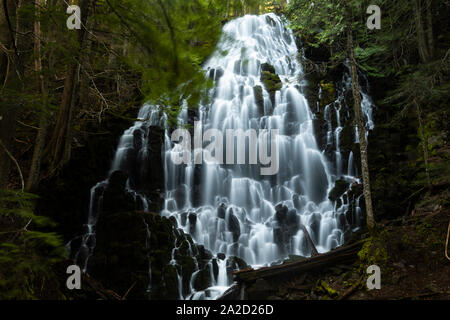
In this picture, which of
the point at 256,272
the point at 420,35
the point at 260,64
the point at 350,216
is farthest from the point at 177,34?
the point at 260,64

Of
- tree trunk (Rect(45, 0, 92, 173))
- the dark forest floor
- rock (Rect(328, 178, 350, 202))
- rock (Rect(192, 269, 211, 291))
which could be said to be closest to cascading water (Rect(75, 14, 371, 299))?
rock (Rect(192, 269, 211, 291))

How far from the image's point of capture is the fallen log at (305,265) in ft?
21.4

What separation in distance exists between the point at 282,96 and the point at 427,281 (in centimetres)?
1055

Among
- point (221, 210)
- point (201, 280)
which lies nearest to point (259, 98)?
point (221, 210)

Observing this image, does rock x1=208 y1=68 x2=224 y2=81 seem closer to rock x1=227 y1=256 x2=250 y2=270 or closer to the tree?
the tree

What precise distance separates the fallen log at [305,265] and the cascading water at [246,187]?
4.56 ft

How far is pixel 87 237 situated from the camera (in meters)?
8.18

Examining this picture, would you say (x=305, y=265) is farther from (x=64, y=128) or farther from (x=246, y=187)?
(x=64, y=128)

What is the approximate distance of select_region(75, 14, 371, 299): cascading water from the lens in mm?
9118

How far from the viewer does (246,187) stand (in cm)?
1133

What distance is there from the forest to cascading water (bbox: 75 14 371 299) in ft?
0.21

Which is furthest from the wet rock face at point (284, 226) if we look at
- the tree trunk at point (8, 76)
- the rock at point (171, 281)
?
the tree trunk at point (8, 76)

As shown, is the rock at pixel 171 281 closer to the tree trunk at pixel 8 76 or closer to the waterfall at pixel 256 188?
the waterfall at pixel 256 188

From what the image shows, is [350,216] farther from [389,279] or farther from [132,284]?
[132,284]
